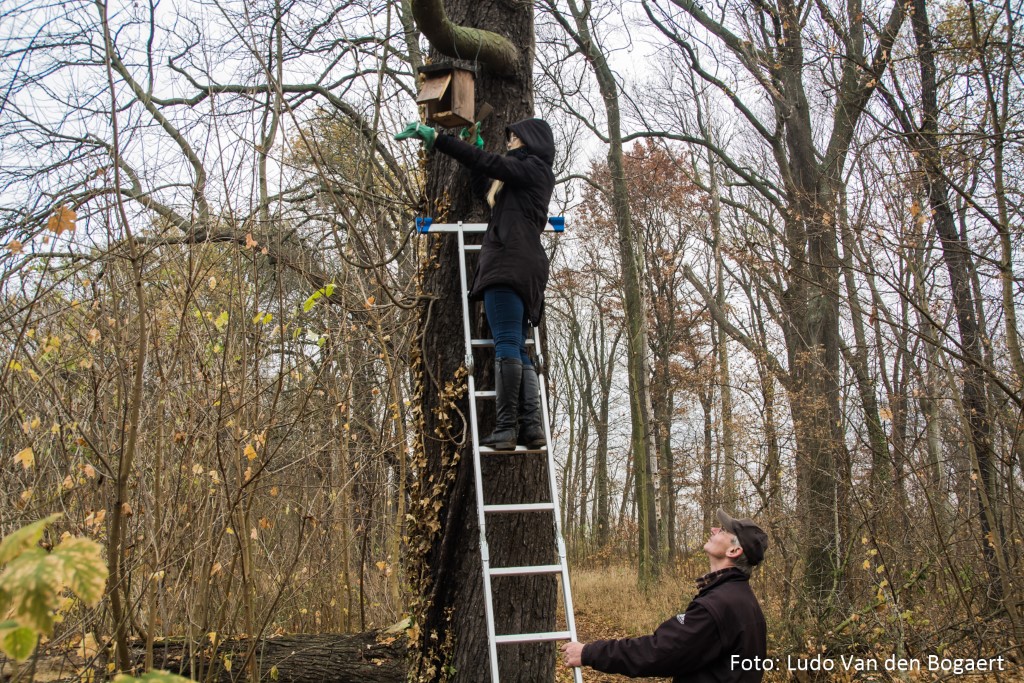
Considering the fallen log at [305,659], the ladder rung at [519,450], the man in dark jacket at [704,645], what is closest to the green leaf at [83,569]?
the man in dark jacket at [704,645]

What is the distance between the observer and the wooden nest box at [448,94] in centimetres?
421

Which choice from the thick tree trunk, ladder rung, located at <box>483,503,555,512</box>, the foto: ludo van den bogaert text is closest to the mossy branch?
the thick tree trunk

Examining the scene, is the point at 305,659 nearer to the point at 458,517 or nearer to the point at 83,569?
the point at 458,517

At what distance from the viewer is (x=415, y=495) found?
4.45 m

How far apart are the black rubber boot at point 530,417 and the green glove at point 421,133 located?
1.28 metres

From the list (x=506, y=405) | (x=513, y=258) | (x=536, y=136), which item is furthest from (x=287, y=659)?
(x=536, y=136)

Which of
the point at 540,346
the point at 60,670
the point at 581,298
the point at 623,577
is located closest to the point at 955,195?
the point at 540,346

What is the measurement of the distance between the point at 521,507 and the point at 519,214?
1.56 metres

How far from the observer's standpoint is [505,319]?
13.6ft

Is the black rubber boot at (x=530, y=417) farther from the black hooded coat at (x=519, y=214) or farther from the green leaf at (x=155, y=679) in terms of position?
the green leaf at (x=155, y=679)

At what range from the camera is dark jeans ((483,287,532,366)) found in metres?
4.11

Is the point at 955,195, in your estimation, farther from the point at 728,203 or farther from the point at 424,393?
the point at 728,203

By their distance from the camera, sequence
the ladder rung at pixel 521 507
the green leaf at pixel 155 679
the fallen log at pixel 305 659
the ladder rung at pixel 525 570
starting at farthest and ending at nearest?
the fallen log at pixel 305 659 < the ladder rung at pixel 521 507 < the ladder rung at pixel 525 570 < the green leaf at pixel 155 679

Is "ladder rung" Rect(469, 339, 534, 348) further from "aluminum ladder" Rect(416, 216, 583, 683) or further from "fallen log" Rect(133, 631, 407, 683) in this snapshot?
"fallen log" Rect(133, 631, 407, 683)
